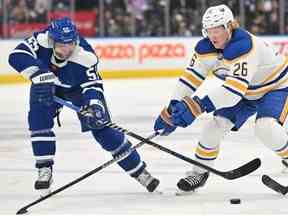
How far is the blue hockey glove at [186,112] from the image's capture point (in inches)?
139

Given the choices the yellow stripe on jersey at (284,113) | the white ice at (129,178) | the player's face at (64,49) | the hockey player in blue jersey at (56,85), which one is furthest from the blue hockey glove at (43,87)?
the yellow stripe on jersey at (284,113)

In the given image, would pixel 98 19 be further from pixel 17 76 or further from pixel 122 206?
pixel 122 206

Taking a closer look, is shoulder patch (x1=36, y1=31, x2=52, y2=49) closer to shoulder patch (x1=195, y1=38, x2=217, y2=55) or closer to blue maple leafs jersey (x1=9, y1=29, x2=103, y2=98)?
blue maple leafs jersey (x1=9, y1=29, x2=103, y2=98)

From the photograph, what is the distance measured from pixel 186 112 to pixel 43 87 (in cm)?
63

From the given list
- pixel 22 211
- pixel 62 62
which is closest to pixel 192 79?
pixel 62 62

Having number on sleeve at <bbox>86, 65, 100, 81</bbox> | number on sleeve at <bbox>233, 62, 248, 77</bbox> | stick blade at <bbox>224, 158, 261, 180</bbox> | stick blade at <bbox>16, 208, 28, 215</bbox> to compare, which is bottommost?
stick blade at <bbox>224, 158, 261, 180</bbox>

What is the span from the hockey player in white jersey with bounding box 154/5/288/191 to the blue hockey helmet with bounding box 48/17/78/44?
547mm

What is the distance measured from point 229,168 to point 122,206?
1.19 metres

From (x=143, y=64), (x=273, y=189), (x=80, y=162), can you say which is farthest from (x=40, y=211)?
(x=143, y=64)

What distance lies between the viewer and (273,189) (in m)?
3.81

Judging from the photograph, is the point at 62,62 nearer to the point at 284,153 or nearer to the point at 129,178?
the point at 129,178

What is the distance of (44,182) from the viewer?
3.73 metres

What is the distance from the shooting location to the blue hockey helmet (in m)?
3.60

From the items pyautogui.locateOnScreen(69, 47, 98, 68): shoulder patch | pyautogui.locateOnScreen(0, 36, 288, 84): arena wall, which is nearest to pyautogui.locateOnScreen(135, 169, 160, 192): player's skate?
pyautogui.locateOnScreen(69, 47, 98, 68): shoulder patch
